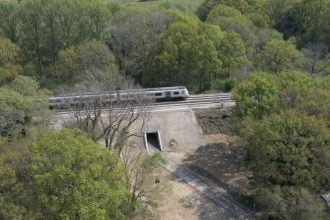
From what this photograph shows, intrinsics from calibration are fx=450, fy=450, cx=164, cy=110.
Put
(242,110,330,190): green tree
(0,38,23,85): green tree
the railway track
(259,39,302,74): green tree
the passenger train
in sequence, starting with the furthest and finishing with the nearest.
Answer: (259,39,302,74): green tree
(0,38,23,85): green tree
the railway track
the passenger train
(242,110,330,190): green tree

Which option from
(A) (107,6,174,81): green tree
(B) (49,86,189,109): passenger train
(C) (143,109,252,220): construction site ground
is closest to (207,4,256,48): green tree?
(A) (107,6,174,81): green tree

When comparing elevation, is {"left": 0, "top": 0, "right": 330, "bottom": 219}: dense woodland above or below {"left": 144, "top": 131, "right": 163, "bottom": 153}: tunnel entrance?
above

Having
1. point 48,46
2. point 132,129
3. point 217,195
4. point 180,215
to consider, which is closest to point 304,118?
point 217,195

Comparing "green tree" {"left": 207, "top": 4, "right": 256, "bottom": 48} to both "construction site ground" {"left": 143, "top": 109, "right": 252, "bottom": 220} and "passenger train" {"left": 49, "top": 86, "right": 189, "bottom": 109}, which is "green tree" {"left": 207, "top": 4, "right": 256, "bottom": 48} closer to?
"passenger train" {"left": 49, "top": 86, "right": 189, "bottom": 109}

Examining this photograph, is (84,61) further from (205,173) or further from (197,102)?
(205,173)

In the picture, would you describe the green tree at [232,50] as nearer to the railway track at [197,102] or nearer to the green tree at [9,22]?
the railway track at [197,102]

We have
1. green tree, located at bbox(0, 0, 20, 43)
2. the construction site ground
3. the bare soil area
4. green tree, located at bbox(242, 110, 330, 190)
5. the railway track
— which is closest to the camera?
green tree, located at bbox(242, 110, 330, 190)

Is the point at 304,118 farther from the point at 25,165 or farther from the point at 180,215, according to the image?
the point at 25,165

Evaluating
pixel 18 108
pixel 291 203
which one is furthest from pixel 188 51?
pixel 291 203
